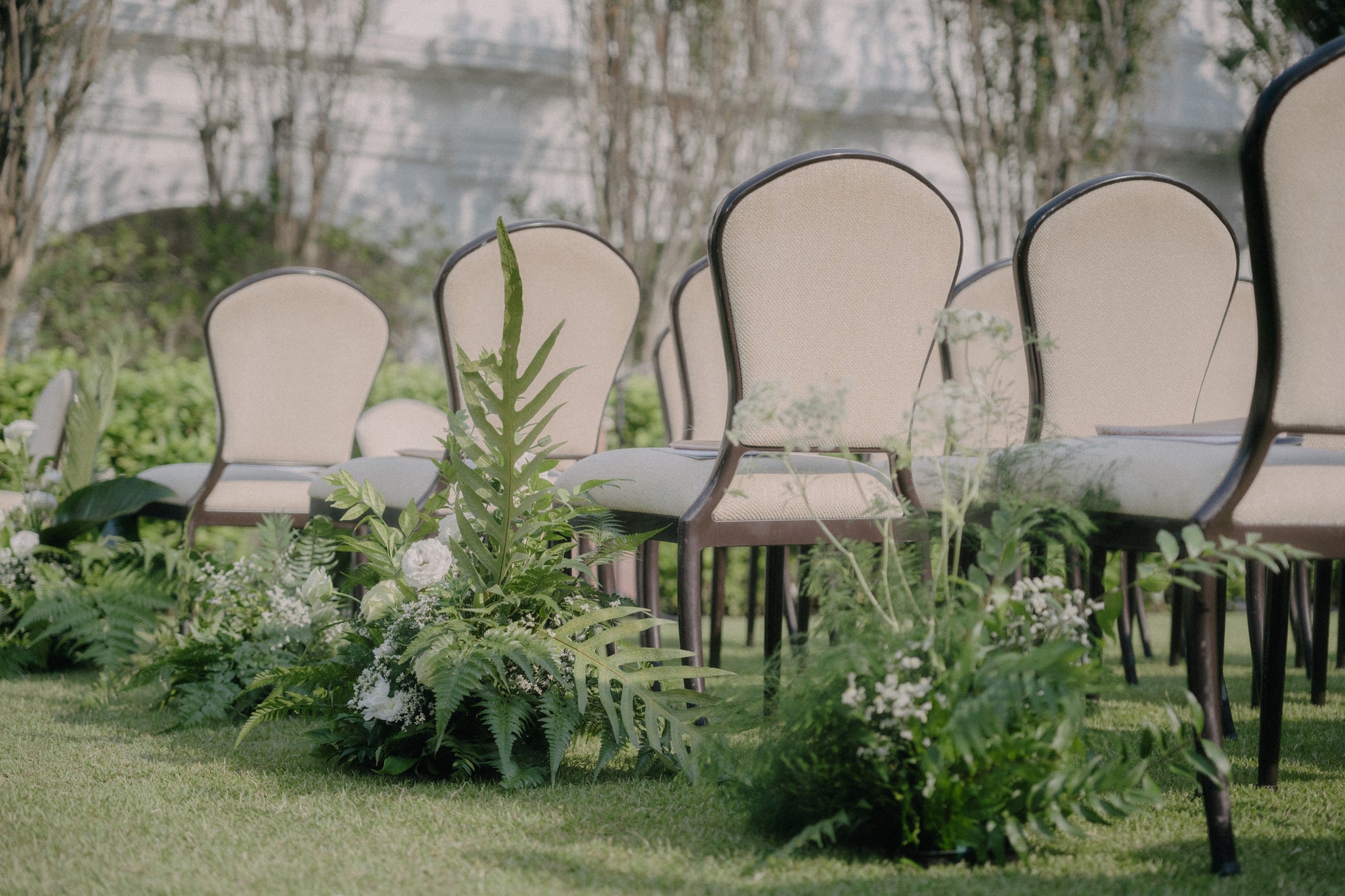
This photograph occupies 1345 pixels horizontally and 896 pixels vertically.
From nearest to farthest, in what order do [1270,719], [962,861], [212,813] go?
[962,861] < [212,813] < [1270,719]

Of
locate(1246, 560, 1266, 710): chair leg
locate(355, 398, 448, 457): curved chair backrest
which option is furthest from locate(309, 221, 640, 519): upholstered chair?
locate(1246, 560, 1266, 710): chair leg

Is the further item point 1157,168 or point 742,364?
point 1157,168

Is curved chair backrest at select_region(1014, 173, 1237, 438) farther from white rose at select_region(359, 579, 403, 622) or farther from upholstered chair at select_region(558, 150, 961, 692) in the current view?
white rose at select_region(359, 579, 403, 622)

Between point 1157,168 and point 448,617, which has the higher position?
point 1157,168

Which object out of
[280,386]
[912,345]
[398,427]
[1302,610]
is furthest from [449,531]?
[1302,610]

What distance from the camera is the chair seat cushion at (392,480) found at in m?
2.81

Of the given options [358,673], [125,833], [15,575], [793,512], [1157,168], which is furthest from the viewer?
[1157,168]

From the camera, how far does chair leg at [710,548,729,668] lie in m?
3.51

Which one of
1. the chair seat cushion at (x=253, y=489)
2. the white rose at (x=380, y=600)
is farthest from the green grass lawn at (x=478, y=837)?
the chair seat cushion at (x=253, y=489)

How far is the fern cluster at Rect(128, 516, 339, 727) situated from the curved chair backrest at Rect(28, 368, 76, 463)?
5.04 feet

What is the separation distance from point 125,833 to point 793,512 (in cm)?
125

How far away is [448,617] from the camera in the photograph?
75.1 inches

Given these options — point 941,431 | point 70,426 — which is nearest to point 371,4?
point 70,426

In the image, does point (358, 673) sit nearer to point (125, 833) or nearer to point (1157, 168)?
point (125, 833)
